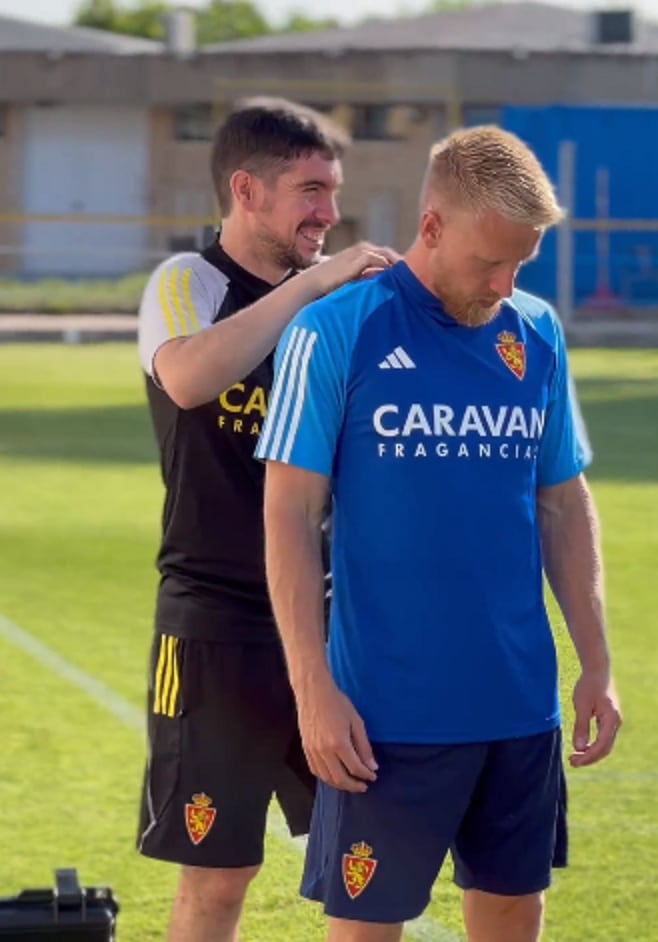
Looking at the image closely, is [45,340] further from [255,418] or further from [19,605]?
[255,418]

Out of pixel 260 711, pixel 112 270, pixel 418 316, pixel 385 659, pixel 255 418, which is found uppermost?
pixel 418 316

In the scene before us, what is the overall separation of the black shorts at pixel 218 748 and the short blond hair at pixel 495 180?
4.14 feet

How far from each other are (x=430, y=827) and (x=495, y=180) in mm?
1137

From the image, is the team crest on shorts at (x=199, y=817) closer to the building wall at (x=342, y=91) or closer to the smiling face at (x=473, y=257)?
the smiling face at (x=473, y=257)

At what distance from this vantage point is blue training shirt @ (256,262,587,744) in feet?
13.1

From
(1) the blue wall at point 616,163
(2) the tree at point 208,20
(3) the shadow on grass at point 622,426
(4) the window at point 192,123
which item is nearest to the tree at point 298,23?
(2) the tree at point 208,20

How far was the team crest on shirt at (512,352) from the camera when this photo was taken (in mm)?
4113

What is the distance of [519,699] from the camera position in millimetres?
4109

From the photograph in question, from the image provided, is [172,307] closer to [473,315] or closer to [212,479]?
[212,479]

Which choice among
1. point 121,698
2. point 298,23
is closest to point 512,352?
point 121,698

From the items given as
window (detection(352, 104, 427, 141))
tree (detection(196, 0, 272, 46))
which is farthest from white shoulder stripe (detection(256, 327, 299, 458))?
tree (detection(196, 0, 272, 46))

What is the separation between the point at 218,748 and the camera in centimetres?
481

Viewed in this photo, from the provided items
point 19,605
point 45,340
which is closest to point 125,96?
point 45,340

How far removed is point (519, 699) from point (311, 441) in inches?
23.9
